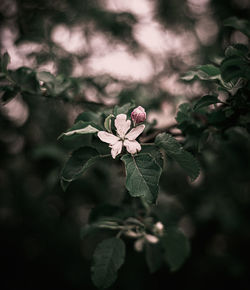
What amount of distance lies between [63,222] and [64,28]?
222 cm

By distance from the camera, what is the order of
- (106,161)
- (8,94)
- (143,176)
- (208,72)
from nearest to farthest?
(143,176), (208,72), (8,94), (106,161)

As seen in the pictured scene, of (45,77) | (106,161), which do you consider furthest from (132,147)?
(106,161)

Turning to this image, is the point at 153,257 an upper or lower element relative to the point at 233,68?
lower

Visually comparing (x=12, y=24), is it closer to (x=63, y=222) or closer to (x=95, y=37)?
(x=95, y=37)

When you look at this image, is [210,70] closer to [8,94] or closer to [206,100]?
[206,100]

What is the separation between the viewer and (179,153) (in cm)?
71

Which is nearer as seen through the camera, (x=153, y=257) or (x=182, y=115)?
(x=182, y=115)

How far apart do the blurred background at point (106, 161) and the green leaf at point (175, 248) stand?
14cm

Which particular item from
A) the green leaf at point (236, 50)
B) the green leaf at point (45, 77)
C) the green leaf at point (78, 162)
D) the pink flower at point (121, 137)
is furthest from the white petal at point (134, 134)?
the green leaf at point (45, 77)

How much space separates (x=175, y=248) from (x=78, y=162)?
562 millimetres

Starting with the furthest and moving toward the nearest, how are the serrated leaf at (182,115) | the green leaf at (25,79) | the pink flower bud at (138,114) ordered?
the green leaf at (25,79)
the serrated leaf at (182,115)
the pink flower bud at (138,114)

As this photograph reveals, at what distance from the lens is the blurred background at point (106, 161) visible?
1.74 metres

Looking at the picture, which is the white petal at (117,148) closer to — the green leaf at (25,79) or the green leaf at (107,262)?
the green leaf at (107,262)

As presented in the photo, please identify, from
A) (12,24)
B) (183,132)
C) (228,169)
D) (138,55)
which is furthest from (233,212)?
(12,24)
